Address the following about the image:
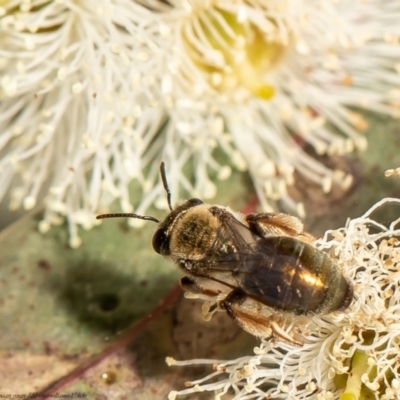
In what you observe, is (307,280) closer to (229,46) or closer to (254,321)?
(254,321)

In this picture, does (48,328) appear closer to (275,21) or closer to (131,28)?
(131,28)

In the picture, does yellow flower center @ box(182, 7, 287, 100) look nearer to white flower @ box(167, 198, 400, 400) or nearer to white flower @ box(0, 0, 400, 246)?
white flower @ box(0, 0, 400, 246)

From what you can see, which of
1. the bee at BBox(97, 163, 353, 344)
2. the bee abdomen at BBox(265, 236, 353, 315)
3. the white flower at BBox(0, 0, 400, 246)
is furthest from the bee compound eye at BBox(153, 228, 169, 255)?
the white flower at BBox(0, 0, 400, 246)

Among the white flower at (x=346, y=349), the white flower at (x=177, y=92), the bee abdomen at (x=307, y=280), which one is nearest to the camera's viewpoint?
the bee abdomen at (x=307, y=280)

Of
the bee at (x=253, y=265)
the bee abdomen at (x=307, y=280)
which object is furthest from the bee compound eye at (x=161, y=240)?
the bee abdomen at (x=307, y=280)

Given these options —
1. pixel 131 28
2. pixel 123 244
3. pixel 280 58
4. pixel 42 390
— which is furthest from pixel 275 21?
pixel 42 390

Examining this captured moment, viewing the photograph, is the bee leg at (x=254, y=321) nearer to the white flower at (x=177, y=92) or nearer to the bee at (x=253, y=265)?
the bee at (x=253, y=265)

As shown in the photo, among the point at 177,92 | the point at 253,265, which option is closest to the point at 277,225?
the point at 253,265
